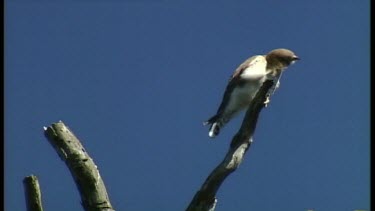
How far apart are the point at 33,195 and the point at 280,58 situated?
331 cm

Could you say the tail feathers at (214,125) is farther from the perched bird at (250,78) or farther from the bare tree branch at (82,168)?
the bare tree branch at (82,168)

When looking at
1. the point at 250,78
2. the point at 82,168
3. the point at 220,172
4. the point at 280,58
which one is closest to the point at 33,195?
the point at 82,168

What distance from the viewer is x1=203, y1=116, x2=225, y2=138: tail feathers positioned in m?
5.75

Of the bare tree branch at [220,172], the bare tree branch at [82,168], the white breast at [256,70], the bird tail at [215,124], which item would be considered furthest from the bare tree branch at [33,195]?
the white breast at [256,70]

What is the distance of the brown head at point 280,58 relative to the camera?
6.07 m

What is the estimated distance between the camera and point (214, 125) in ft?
19.3

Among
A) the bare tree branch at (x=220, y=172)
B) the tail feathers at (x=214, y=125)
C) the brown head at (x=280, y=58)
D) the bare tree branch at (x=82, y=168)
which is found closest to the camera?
the bare tree branch at (x=220, y=172)

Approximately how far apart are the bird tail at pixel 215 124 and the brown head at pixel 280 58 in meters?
0.78

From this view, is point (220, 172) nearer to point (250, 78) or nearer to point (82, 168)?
point (82, 168)

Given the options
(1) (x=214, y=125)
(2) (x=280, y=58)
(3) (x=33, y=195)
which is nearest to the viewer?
(3) (x=33, y=195)

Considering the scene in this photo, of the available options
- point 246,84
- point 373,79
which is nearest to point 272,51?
point 246,84

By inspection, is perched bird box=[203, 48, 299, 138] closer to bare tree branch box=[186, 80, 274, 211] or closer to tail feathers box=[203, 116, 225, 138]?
tail feathers box=[203, 116, 225, 138]

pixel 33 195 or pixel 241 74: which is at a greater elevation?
pixel 241 74

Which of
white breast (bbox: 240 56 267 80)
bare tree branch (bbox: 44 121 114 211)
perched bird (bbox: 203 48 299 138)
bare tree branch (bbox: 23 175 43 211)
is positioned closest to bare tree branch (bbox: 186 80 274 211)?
bare tree branch (bbox: 44 121 114 211)
